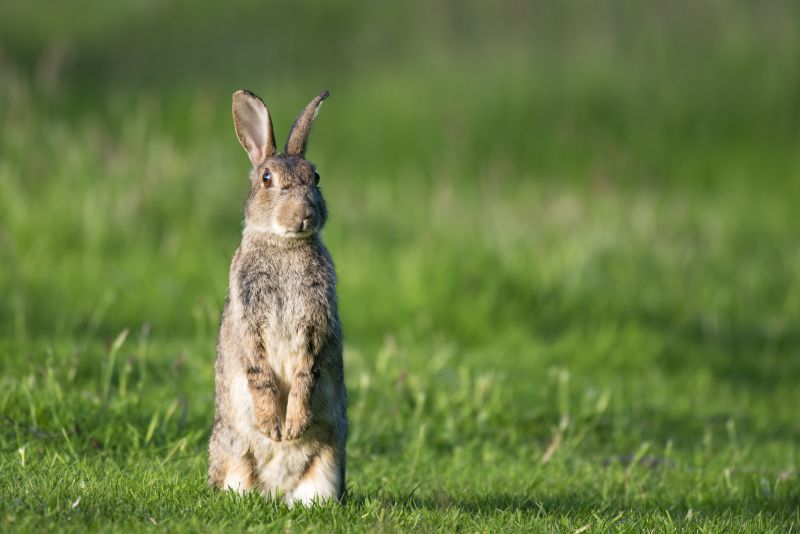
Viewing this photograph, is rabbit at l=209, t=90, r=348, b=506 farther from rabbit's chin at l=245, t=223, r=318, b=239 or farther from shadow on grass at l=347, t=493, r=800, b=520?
shadow on grass at l=347, t=493, r=800, b=520

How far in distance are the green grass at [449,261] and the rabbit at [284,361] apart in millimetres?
223

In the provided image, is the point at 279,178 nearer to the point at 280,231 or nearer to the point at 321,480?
the point at 280,231

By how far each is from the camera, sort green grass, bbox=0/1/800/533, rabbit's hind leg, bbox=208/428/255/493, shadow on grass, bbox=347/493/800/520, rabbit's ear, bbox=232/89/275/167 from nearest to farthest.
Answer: rabbit's hind leg, bbox=208/428/255/493 → shadow on grass, bbox=347/493/800/520 → rabbit's ear, bbox=232/89/275/167 → green grass, bbox=0/1/800/533

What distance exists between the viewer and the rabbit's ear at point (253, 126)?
5539 millimetres

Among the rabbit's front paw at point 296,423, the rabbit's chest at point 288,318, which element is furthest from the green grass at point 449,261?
the rabbit's chest at point 288,318

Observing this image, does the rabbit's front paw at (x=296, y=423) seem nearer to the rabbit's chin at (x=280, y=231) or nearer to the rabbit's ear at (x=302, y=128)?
the rabbit's chin at (x=280, y=231)

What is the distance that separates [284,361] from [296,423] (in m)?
0.29

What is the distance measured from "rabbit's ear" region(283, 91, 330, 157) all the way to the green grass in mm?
1413

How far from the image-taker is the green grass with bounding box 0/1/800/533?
20.4ft

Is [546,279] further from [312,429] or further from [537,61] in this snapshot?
[537,61]

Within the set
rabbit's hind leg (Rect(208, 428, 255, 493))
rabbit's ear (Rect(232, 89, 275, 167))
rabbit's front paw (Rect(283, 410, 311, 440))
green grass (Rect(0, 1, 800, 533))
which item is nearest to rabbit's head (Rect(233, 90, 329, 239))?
rabbit's ear (Rect(232, 89, 275, 167))

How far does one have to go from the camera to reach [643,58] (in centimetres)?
1806

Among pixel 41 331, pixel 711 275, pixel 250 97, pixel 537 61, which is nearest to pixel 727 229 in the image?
pixel 711 275

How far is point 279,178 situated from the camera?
5.30m
